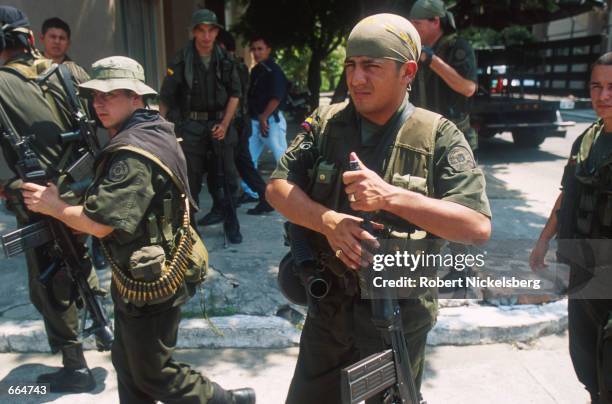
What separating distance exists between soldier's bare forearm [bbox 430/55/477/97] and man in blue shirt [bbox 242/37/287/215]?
2.66 metres

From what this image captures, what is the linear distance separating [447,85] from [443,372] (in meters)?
1.89

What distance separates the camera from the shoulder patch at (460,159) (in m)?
1.74

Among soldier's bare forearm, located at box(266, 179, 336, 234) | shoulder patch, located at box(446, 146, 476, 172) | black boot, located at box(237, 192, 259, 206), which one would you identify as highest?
shoulder patch, located at box(446, 146, 476, 172)

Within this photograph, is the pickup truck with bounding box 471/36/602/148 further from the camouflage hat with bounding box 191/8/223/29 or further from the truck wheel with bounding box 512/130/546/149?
the camouflage hat with bounding box 191/8/223/29

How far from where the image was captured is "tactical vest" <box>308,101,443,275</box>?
5.78ft

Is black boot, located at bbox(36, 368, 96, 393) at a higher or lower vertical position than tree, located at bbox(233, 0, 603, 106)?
lower

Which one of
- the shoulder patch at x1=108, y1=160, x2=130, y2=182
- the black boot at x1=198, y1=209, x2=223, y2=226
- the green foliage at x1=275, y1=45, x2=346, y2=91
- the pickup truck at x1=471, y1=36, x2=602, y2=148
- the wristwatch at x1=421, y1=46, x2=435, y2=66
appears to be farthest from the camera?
the green foliage at x1=275, y1=45, x2=346, y2=91

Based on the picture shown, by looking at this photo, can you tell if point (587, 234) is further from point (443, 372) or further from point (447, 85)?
point (447, 85)

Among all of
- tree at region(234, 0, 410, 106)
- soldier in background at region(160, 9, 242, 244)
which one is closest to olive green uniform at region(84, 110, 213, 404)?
soldier in background at region(160, 9, 242, 244)

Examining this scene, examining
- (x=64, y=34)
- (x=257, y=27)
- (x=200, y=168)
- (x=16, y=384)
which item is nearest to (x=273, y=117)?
(x=200, y=168)

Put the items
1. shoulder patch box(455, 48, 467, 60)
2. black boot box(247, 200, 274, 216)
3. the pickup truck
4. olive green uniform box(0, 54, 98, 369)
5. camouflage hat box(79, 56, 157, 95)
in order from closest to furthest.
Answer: camouflage hat box(79, 56, 157, 95) → olive green uniform box(0, 54, 98, 369) → shoulder patch box(455, 48, 467, 60) → black boot box(247, 200, 274, 216) → the pickup truck

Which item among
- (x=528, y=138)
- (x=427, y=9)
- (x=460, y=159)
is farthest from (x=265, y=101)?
(x=528, y=138)

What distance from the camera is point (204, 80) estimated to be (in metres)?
4.68

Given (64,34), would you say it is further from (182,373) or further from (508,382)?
(508,382)
